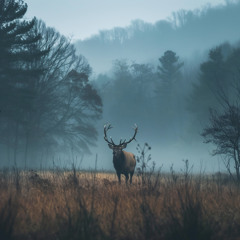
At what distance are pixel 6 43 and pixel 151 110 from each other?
4626 centimetres

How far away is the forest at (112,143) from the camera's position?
5805mm

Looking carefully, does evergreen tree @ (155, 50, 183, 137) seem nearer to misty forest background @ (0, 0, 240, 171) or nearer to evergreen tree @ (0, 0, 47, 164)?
misty forest background @ (0, 0, 240, 171)

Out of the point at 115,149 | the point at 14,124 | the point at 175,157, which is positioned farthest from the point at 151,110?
the point at 115,149

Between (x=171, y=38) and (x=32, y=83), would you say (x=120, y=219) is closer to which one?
(x=32, y=83)

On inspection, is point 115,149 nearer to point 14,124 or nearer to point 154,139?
point 14,124

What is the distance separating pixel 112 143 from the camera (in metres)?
14.1

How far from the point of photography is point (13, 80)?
1056 inches

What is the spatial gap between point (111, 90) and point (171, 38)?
2401 inches

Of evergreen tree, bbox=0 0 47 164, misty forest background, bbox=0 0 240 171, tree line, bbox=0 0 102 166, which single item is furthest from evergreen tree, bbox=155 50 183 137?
evergreen tree, bbox=0 0 47 164

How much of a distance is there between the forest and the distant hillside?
2.08 feet

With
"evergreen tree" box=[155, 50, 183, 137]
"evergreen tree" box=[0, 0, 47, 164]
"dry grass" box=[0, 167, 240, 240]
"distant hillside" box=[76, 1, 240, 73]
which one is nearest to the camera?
"dry grass" box=[0, 167, 240, 240]

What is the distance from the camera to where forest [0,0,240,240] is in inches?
229

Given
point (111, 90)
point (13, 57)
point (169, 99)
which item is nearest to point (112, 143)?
point (13, 57)

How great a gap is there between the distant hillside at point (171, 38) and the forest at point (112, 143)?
63cm
